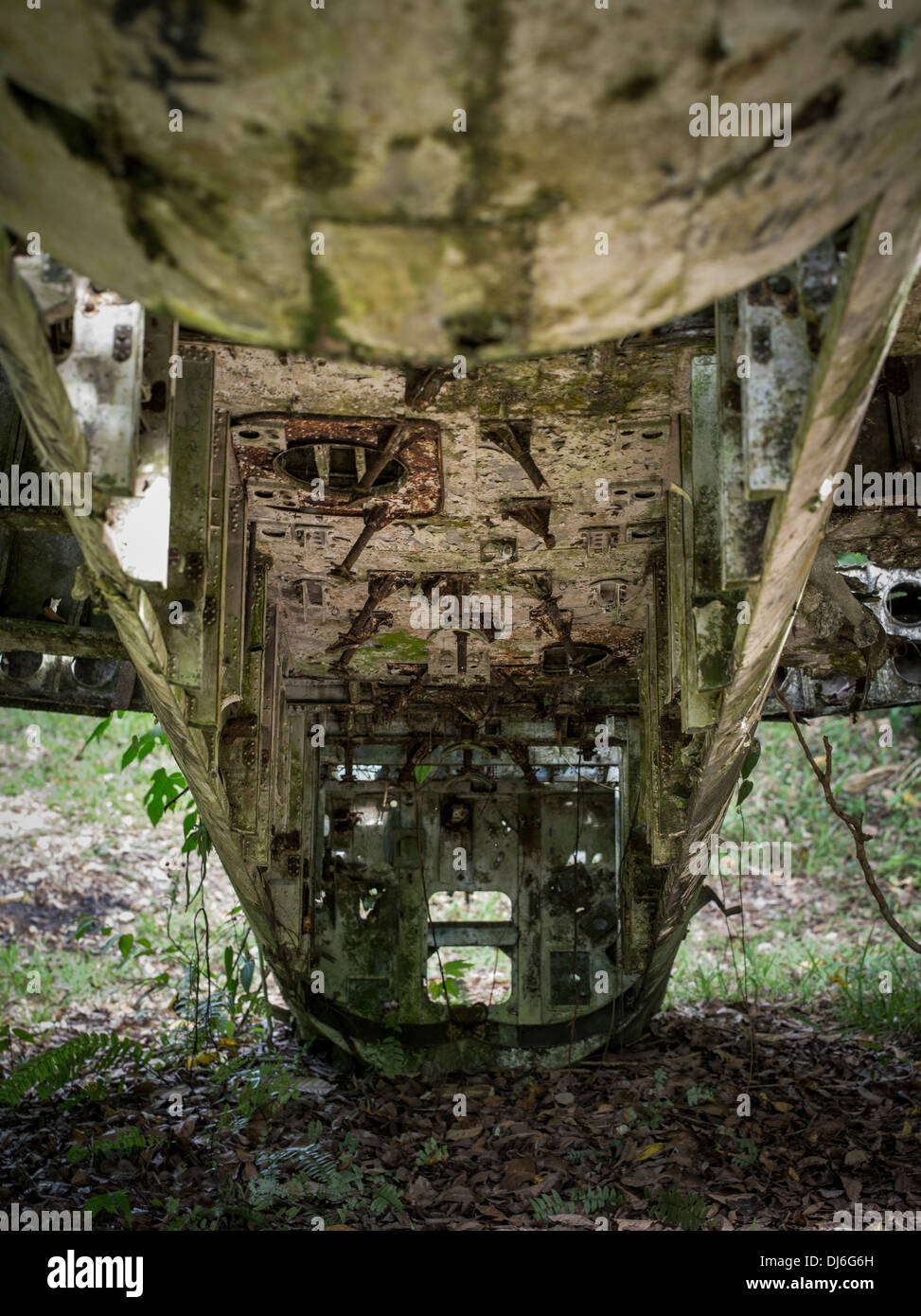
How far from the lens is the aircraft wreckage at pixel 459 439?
146 centimetres

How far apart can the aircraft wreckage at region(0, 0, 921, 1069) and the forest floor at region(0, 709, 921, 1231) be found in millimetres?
804

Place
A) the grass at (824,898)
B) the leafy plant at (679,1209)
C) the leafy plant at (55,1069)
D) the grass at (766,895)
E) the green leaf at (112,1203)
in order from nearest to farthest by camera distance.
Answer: the green leaf at (112,1203), the leafy plant at (679,1209), the leafy plant at (55,1069), the grass at (824,898), the grass at (766,895)

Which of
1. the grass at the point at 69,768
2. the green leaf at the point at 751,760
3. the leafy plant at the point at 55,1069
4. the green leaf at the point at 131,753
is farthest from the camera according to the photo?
the grass at the point at 69,768

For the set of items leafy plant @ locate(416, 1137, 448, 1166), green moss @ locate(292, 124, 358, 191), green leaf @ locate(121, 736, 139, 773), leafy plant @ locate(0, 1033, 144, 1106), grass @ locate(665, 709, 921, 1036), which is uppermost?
green moss @ locate(292, 124, 358, 191)

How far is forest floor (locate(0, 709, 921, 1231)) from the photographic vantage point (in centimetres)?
614

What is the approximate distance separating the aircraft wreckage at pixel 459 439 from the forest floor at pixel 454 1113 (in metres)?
0.80

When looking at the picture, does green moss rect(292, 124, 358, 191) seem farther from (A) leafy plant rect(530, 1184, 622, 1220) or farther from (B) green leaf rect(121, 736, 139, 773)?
(B) green leaf rect(121, 736, 139, 773)

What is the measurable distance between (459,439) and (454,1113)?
5.37 meters

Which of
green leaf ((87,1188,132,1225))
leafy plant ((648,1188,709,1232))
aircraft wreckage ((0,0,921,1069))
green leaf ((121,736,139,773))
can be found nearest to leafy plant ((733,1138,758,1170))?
leafy plant ((648,1188,709,1232))

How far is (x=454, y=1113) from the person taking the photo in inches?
313

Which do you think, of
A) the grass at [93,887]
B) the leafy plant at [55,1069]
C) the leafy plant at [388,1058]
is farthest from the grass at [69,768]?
the leafy plant at [388,1058]

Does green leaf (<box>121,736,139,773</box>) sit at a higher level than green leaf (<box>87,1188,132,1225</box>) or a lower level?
higher

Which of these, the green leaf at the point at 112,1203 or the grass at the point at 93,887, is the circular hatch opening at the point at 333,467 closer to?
the green leaf at the point at 112,1203

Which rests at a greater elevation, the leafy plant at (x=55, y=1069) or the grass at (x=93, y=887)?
the grass at (x=93, y=887)
